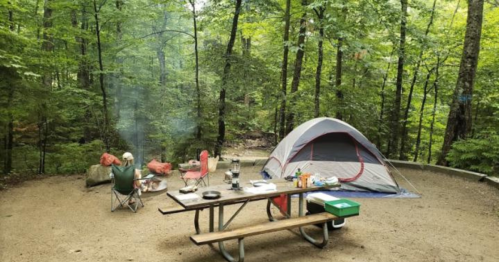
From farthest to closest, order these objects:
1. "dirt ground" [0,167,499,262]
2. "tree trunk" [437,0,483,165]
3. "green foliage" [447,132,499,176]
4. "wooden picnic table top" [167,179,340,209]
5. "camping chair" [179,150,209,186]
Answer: "tree trunk" [437,0,483,165] < "green foliage" [447,132,499,176] < "camping chair" [179,150,209,186] < "dirt ground" [0,167,499,262] < "wooden picnic table top" [167,179,340,209]

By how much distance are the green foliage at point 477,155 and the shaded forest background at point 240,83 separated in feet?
0.09

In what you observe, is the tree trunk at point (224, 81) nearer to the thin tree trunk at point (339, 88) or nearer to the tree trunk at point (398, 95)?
the thin tree trunk at point (339, 88)

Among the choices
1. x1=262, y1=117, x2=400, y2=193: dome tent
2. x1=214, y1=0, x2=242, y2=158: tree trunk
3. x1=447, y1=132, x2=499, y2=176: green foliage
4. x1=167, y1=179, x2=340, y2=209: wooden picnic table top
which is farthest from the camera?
x1=214, y1=0, x2=242, y2=158: tree trunk

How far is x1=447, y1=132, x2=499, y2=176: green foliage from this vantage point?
7.57m

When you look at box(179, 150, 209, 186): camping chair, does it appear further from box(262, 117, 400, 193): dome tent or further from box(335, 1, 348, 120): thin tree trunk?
box(335, 1, 348, 120): thin tree trunk

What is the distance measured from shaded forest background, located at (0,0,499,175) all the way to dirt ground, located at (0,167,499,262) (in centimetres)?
Result: 234

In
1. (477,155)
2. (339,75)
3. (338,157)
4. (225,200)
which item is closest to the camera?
(225,200)

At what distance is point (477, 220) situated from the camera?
500 cm

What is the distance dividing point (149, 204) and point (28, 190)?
9.19 feet

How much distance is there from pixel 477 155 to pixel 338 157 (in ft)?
12.6

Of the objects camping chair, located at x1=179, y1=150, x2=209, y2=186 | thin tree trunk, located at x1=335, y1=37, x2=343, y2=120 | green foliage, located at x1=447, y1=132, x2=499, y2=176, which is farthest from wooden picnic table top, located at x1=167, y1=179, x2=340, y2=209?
green foliage, located at x1=447, y1=132, x2=499, y2=176

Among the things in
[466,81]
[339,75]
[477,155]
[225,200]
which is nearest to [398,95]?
[339,75]

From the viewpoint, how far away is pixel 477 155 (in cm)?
779

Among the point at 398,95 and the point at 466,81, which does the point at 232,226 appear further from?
the point at 398,95
